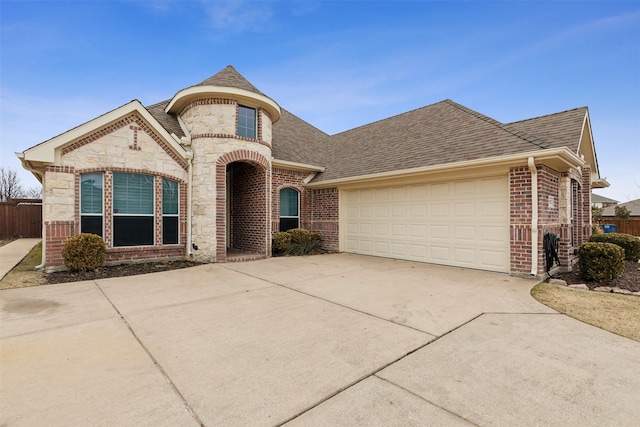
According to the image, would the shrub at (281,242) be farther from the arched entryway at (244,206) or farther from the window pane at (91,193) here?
the window pane at (91,193)

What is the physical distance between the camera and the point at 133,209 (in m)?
8.48

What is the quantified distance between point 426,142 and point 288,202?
5.79 m

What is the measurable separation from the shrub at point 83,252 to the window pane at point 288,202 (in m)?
6.15

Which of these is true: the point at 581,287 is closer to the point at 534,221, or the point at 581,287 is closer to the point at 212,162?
the point at 534,221

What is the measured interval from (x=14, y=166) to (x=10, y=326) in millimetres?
50920

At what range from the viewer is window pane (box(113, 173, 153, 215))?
8.23 metres

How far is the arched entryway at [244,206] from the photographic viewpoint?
9.32 meters

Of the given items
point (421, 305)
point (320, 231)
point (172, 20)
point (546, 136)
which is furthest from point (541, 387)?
point (172, 20)

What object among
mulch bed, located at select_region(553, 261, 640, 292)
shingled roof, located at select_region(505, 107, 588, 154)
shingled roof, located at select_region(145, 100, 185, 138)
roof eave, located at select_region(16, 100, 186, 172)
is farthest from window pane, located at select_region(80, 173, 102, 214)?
mulch bed, located at select_region(553, 261, 640, 292)

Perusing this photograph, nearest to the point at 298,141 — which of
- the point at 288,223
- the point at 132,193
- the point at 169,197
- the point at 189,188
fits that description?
the point at 288,223

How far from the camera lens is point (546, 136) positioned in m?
7.54

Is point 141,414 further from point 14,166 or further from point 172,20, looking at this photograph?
point 14,166

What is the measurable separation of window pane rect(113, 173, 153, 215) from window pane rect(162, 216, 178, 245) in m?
0.52

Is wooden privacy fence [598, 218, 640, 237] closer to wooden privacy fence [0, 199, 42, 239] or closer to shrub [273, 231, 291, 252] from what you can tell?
shrub [273, 231, 291, 252]
